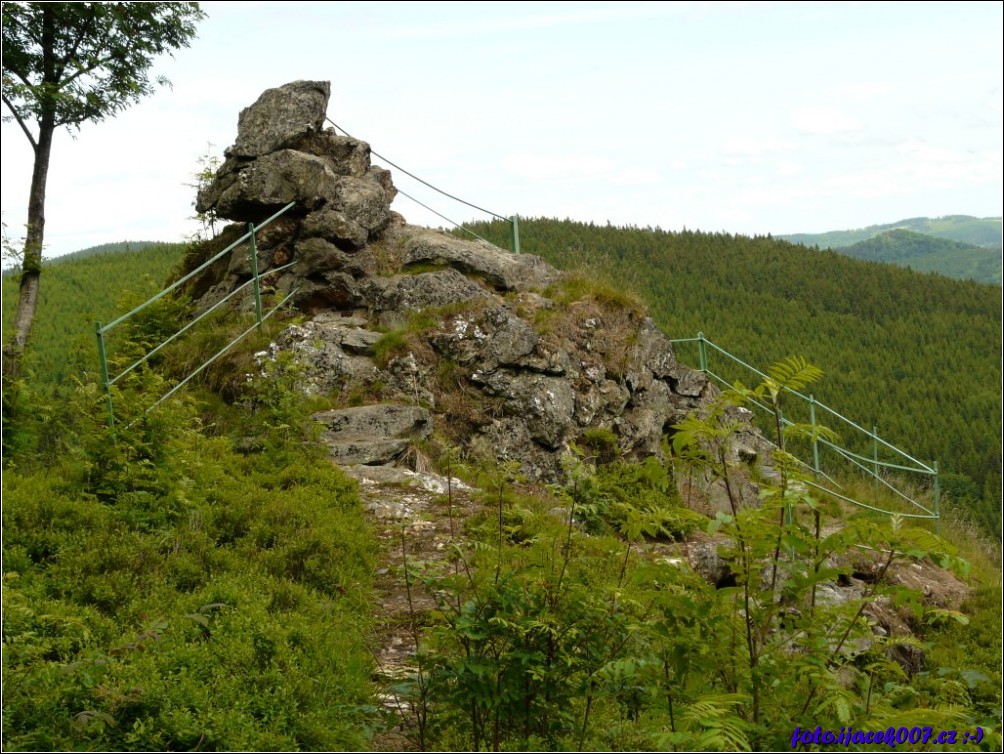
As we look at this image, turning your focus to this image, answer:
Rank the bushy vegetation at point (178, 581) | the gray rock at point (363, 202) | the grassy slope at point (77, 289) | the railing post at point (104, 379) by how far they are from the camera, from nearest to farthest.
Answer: the bushy vegetation at point (178, 581) < the railing post at point (104, 379) < the gray rock at point (363, 202) < the grassy slope at point (77, 289)

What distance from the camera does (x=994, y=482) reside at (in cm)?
5209

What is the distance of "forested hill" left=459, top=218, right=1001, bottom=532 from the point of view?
5541cm

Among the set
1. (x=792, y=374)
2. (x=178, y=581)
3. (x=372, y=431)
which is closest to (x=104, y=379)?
(x=178, y=581)

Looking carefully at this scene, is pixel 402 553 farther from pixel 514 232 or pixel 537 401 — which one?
pixel 514 232

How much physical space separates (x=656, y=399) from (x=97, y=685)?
28.9 ft

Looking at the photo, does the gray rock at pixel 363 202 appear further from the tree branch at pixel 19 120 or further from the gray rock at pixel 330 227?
the tree branch at pixel 19 120

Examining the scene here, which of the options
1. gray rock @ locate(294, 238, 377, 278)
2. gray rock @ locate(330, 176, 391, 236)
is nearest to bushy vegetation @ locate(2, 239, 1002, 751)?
gray rock @ locate(294, 238, 377, 278)

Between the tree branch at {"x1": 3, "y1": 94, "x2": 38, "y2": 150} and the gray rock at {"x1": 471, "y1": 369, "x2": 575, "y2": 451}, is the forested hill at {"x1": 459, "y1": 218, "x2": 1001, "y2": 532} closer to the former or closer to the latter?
the tree branch at {"x1": 3, "y1": 94, "x2": 38, "y2": 150}

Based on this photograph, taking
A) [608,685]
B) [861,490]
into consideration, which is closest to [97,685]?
[608,685]

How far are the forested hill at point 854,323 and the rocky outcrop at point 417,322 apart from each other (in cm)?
3214

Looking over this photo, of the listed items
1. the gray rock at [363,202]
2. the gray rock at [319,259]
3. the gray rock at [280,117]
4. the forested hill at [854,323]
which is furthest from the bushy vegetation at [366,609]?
the forested hill at [854,323]

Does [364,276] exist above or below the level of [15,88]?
below

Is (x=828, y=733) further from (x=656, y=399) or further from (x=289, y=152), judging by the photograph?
(x=289, y=152)

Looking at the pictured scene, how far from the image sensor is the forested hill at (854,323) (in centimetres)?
5541
